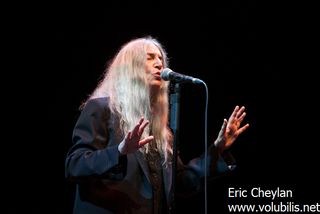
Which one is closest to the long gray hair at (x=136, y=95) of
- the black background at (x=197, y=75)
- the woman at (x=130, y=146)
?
the woman at (x=130, y=146)

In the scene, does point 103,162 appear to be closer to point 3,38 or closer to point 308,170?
point 3,38

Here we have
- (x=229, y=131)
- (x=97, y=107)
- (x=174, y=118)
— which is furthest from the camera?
(x=229, y=131)

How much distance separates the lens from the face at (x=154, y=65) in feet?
9.20

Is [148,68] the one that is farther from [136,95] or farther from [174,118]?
[174,118]

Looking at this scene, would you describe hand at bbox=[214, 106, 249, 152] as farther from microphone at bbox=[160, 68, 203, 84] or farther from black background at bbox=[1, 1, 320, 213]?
black background at bbox=[1, 1, 320, 213]

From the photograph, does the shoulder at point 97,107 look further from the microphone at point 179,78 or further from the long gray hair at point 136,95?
the microphone at point 179,78

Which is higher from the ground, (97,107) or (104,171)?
(97,107)

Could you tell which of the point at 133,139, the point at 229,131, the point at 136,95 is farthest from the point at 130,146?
the point at 229,131

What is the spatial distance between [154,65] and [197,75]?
5.37 ft

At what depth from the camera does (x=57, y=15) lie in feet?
13.5

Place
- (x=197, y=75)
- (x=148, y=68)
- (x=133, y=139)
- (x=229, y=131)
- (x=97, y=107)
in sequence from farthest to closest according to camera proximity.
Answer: (x=197, y=75) → (x=148, y=68) → (x=229, y=131) → (x=97, y=107) → (x=133, y=139)

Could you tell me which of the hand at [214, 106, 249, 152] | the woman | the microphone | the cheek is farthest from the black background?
the microphone

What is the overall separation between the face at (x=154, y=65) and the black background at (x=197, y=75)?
1254 mm

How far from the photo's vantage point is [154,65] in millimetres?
2854
